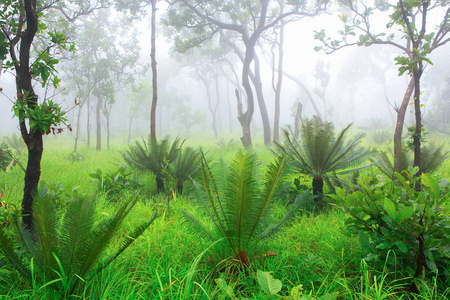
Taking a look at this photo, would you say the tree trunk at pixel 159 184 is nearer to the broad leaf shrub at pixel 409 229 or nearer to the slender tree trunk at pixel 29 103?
the slender tree trunk at pixel 29 103

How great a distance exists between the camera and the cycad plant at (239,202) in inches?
56.6

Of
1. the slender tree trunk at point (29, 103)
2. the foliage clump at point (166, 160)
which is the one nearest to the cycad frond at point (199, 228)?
the slender tree trunk at point (29, 103)

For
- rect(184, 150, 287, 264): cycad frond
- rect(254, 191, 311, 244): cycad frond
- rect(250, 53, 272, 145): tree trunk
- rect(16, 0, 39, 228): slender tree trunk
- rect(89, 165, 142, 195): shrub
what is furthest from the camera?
rect(250, 53, 272, 145): tree trunk

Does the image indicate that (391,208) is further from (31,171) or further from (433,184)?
(31,171)

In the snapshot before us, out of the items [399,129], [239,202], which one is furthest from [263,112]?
[239,202]

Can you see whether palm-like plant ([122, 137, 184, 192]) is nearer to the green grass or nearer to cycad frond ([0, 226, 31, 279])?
the green grass

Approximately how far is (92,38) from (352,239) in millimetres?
14762

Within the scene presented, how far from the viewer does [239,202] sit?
4.82ft

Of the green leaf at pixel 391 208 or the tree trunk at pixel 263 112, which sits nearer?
the green leaf at pixel 391 208

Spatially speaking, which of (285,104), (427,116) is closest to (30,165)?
(427,116)

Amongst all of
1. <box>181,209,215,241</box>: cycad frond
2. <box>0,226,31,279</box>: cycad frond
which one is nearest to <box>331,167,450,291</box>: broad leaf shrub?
<box>181,209,215,241</box>: cycad frond

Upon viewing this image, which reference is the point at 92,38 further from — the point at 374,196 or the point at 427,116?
the point at 427,116

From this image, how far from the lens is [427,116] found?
51.5 feet

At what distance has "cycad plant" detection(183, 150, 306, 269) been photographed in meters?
1.44
